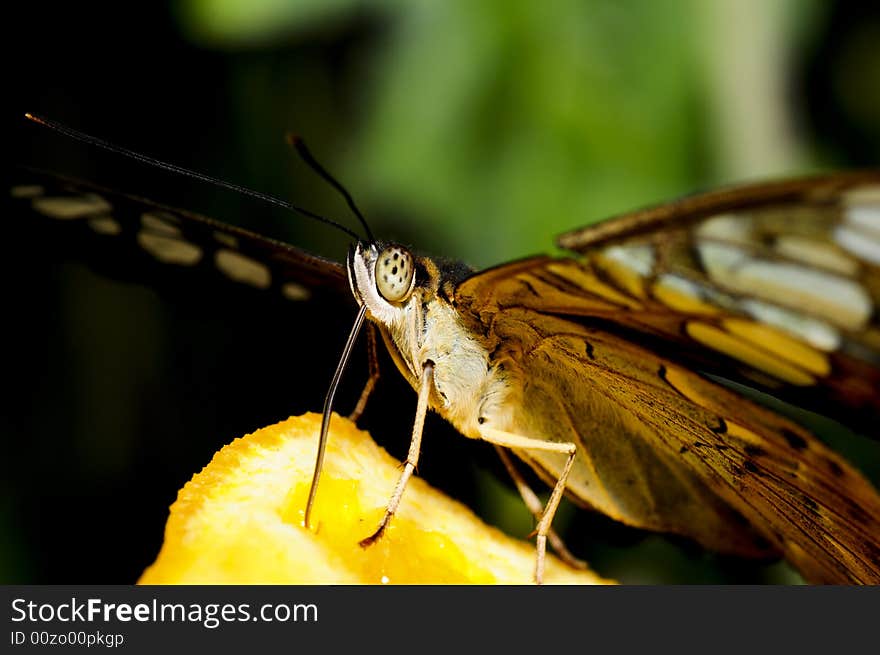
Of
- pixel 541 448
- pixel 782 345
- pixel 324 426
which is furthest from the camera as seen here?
pixel 541 448

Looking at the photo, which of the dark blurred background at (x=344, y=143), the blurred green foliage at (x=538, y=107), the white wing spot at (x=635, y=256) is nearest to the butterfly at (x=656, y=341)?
the white wing spot at (x=635, y=256)

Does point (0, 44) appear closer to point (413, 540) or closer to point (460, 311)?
point (460, 311)

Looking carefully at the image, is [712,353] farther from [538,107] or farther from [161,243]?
[538,107]

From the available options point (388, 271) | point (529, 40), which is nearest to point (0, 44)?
point (529, 40)

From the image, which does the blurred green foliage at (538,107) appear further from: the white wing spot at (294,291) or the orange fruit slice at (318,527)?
the orange fruit slice at (318,527)

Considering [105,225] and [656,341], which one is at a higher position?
[656,341]

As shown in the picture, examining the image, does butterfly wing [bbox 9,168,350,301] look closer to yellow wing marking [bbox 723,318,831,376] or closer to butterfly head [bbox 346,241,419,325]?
butterfly head [bbox 346,241,419,325]

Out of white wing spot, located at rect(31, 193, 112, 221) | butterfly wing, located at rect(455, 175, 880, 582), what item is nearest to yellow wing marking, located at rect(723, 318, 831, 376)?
butterfly wing, located at rect(455, 175, 880, 582)

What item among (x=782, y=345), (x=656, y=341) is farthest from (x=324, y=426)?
(x=782, y=345)
